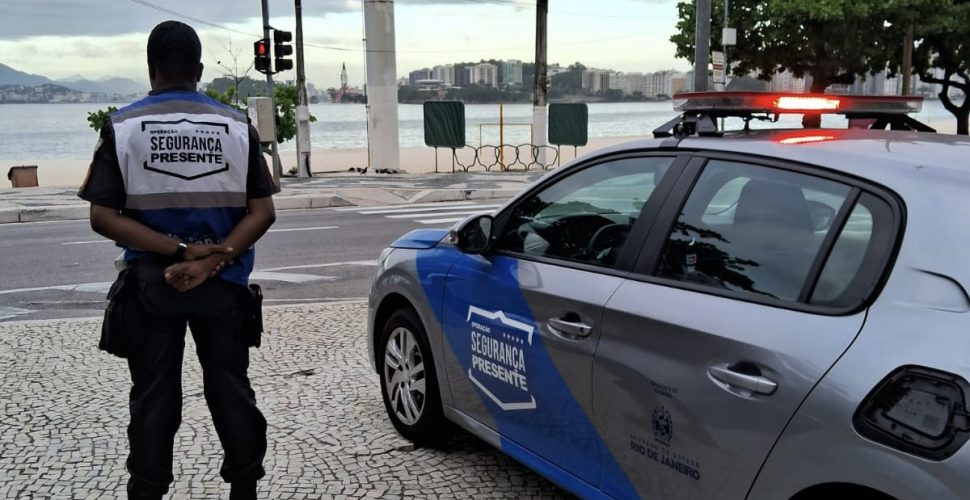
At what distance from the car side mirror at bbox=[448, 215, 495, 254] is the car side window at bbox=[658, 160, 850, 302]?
1049 millimetres

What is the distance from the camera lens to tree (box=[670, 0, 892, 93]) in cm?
2316

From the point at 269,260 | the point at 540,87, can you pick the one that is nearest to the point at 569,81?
the point at 540,87

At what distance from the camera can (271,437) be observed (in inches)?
174

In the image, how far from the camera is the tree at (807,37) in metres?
23.2

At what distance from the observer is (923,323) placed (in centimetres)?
203

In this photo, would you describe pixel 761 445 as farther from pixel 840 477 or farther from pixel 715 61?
pixel 715 61

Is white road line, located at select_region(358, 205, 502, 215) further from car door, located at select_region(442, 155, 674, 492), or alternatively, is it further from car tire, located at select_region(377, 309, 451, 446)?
car door, located at select_region(442, 155, 674, 492)

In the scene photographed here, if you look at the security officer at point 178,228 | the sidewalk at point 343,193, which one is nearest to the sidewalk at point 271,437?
the security officer at point 178,228

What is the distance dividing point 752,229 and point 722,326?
42 cm

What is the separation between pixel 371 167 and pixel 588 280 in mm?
23397

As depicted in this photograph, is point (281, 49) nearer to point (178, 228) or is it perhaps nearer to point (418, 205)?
point (418, 205)

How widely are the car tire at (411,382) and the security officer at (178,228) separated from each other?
1.08m

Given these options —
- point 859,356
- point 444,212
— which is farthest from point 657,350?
point 444,212

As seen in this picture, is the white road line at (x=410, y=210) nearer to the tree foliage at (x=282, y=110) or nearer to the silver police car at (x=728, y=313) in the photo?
the tree foliage at (x=282, y=110)
